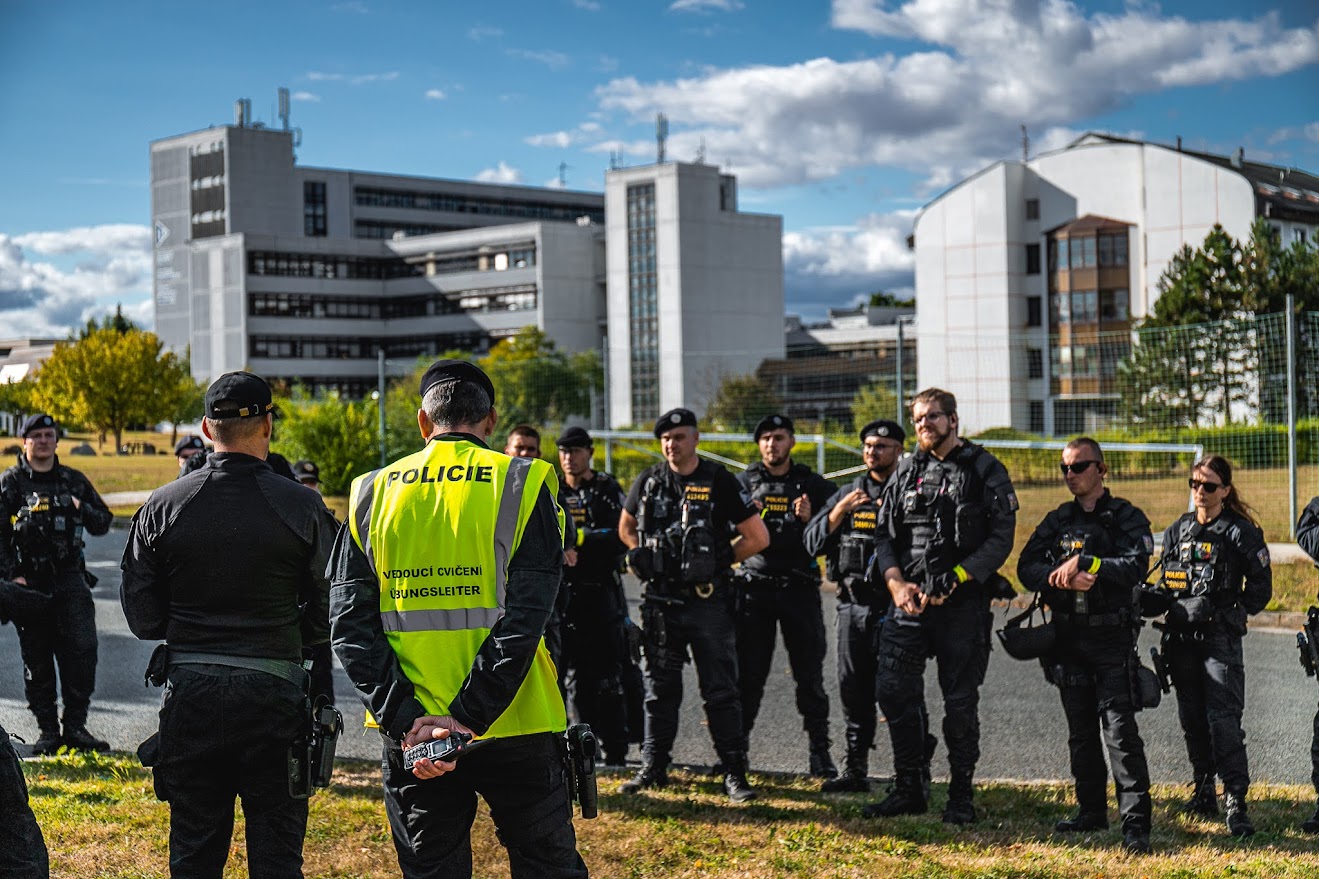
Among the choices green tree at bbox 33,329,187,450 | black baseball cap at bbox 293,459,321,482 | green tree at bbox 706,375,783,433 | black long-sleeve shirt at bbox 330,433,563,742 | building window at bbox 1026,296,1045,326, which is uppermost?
building window at bbox 1026,296,1045,326

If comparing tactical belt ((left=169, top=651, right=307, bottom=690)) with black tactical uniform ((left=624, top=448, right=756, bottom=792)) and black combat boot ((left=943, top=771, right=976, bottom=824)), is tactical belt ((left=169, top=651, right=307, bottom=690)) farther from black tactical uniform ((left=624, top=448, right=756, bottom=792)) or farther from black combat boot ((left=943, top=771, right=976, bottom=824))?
black combat boot ((left=943, top=771, right=976, bottom=824))

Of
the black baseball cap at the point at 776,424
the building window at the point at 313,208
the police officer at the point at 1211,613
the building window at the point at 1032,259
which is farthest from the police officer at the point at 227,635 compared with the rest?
the building window at the point at 313,208

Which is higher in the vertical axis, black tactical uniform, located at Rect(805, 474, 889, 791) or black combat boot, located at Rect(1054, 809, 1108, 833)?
black tactical uniform, located at Rect(805, 474, 889, 791)

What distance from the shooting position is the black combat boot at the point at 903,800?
632 centimetres

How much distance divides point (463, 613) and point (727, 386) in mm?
32911

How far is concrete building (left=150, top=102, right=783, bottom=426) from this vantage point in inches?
3647

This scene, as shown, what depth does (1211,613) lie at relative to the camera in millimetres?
6457

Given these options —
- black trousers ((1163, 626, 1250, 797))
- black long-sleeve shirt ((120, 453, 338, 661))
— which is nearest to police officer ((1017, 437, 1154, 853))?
black trousers ((1163, 626, 1250, 797))

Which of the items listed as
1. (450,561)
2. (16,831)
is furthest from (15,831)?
(450,561)

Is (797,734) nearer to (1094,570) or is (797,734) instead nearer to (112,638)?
(1094,570)

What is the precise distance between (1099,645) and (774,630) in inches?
93.5

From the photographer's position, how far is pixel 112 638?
11.4m

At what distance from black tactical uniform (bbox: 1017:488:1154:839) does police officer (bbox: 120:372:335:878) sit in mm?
3648

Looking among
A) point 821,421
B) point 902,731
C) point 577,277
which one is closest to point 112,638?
point 902,731
